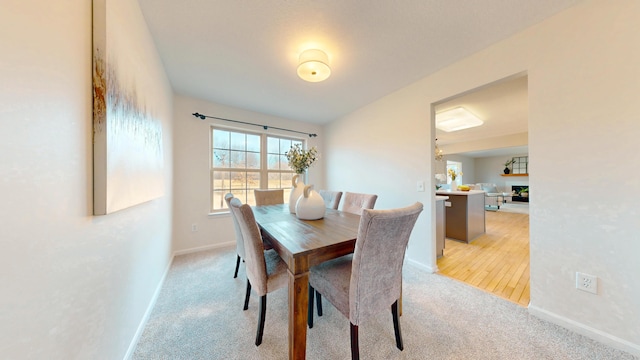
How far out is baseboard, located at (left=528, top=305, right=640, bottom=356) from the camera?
122 centimetres

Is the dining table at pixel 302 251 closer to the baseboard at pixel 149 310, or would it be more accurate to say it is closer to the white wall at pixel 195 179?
the baseboard at pixel 149 310

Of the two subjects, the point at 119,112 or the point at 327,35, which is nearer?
the point at 119,112

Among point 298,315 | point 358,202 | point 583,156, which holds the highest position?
point 583,156

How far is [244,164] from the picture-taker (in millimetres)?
3467

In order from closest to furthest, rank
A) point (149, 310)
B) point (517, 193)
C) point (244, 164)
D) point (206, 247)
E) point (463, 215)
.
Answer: point (149, 310) < point (206, 247) < point (463, 215) < point (244, 164) < point (517, 193)

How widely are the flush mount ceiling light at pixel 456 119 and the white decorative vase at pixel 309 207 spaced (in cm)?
283

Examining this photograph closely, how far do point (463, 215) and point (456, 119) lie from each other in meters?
1.70

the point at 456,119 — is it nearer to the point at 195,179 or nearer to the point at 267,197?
the point at 267,197

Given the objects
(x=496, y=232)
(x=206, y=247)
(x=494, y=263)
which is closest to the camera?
(x=494, y=263)

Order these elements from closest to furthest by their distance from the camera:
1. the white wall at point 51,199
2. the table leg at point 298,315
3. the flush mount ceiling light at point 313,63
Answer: the white wall at point 51,199 < the table leg at point 298,315 < the flush mount ceiling light at point 313,63

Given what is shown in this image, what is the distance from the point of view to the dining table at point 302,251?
1061 millimetres

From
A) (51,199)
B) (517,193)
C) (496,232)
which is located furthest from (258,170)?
(517,193)

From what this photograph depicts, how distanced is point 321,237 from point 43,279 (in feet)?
3.68

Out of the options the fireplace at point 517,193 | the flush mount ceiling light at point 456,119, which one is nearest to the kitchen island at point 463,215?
the flush mount ceiling light at point 456,119
